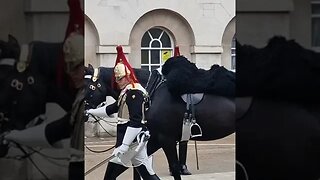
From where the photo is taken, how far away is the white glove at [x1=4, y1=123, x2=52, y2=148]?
77.7 inches

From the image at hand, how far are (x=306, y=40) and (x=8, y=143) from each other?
1.03 metres

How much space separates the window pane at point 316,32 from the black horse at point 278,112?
0.12 ft

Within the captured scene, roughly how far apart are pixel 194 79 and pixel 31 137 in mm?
3037

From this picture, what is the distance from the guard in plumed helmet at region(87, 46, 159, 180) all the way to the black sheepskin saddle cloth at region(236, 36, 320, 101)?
Result: 8.23 feet

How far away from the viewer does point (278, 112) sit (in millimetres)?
2051

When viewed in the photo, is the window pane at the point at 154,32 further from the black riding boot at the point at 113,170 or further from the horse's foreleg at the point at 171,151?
the black riding boot at the point at 113,170

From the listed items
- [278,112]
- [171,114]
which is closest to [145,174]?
[171,114]

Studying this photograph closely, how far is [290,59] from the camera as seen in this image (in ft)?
6.66

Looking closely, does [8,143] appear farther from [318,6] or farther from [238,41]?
[318,6]

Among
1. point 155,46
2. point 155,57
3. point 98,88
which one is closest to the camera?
point 98,88

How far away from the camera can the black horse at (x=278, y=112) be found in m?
2.02

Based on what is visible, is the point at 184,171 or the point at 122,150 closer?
the point at 122,150

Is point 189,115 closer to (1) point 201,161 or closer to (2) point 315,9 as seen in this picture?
(1) point 201,161

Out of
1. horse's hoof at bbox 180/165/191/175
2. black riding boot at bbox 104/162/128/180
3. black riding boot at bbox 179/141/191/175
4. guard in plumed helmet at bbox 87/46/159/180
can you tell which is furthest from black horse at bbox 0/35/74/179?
horse's hoof at bbox 180/165/191/175
